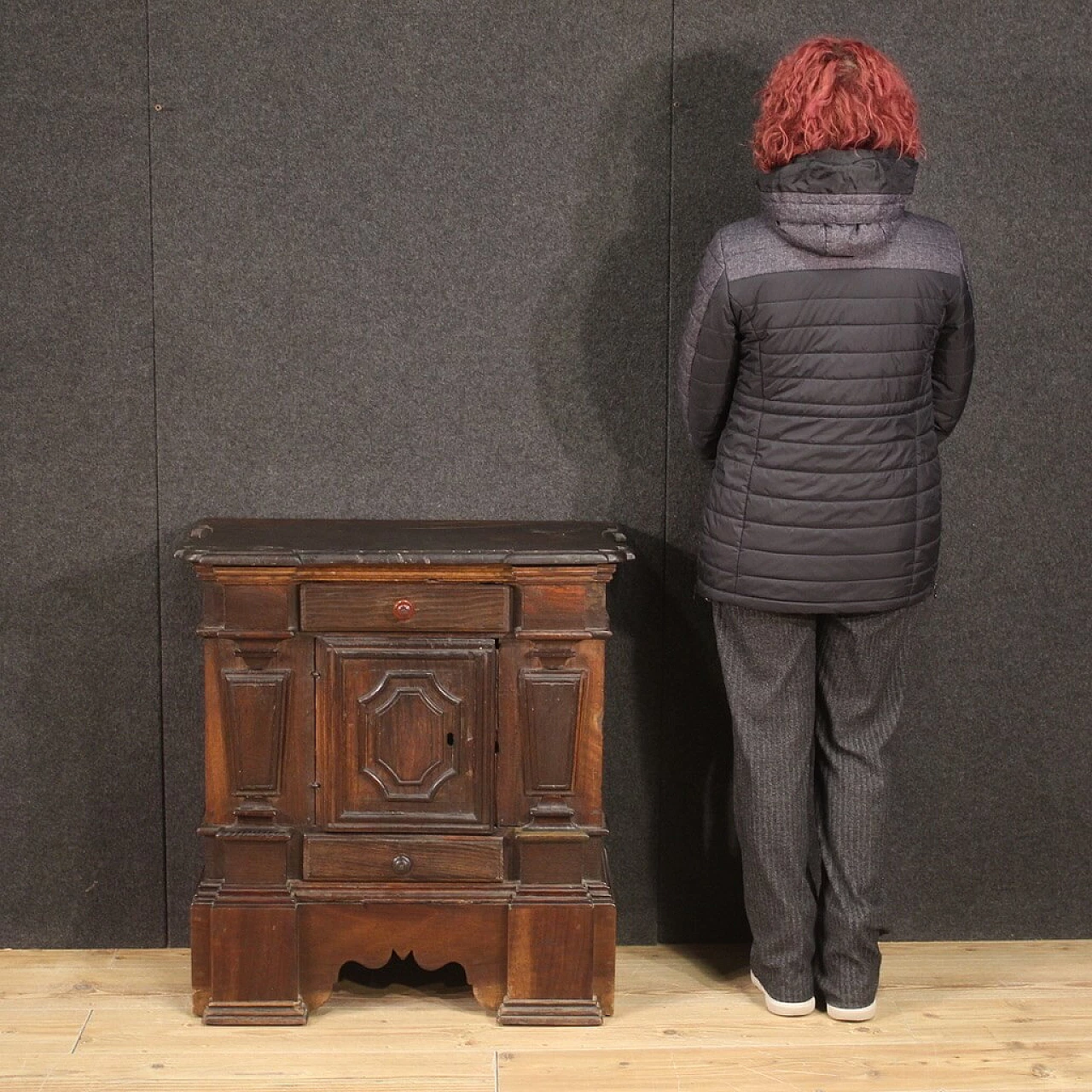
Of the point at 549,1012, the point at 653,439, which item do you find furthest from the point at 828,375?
the point at 549,1012

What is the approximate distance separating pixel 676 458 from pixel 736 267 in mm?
557

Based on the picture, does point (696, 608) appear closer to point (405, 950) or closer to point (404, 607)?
point (404, 607)

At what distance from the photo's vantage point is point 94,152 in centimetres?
289

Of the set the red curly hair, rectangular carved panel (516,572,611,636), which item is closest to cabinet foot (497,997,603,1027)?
rectangular carved panel (516,572,611,636)

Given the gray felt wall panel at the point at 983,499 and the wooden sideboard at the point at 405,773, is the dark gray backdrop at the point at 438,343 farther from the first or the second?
the wooden sideboard at the point at 405,773

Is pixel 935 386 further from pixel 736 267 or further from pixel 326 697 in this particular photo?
pixel 326 697

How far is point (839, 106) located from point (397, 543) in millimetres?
1038

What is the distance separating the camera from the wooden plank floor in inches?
100

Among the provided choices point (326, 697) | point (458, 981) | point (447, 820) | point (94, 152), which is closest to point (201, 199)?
point (94, 152)

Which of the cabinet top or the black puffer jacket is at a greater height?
the black puffer jacket

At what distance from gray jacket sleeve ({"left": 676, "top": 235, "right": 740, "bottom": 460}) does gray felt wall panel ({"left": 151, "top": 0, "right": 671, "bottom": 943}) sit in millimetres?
294

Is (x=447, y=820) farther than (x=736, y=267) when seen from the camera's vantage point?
Yes

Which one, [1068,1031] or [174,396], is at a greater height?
[174,396]

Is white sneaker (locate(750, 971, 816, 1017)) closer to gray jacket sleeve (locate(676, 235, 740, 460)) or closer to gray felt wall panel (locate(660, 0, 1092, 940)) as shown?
gray felt wall panel (locate(660, 0, 1092, 940))
